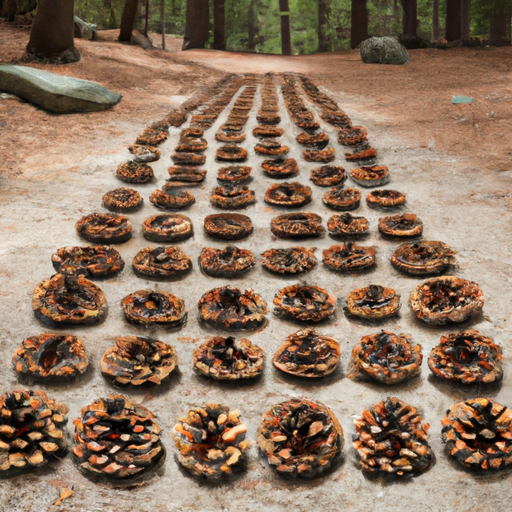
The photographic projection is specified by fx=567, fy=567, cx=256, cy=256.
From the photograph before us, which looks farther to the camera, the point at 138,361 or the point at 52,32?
the point at 52,32

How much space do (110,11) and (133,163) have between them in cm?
1328

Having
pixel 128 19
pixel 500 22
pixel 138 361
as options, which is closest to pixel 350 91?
pixel 138 361

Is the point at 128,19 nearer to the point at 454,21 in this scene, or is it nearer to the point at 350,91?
the point at 350,91

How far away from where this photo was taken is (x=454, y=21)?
14.1 meters

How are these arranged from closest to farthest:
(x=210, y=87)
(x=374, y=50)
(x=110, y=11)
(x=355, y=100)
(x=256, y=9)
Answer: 1. (x=355, y=100)
2. (x=210, y=87)
3. (x=374, y=50)
4. (x=110, y=11)
5. (x=256, y=9)

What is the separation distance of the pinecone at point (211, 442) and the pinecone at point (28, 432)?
17.8 inches

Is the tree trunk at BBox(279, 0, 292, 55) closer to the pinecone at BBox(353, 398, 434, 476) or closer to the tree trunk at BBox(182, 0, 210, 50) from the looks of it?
the tree trunk at BBox(182, 0, 210, 50)

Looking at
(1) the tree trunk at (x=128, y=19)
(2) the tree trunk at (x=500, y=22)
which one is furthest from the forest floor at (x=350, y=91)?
(2) the tree trunk at (x=500, y=22)

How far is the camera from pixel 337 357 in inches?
105

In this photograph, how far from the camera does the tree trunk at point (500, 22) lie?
548 inches

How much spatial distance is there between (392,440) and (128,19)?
1228 centimetres

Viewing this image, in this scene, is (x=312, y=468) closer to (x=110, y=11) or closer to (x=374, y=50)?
(x=374, y=50)

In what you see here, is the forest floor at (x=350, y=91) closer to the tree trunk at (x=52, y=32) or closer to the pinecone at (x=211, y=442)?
the tree trunk at (x=52, y=32)

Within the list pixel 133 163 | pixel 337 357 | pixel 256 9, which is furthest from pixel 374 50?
pixel 256 9
